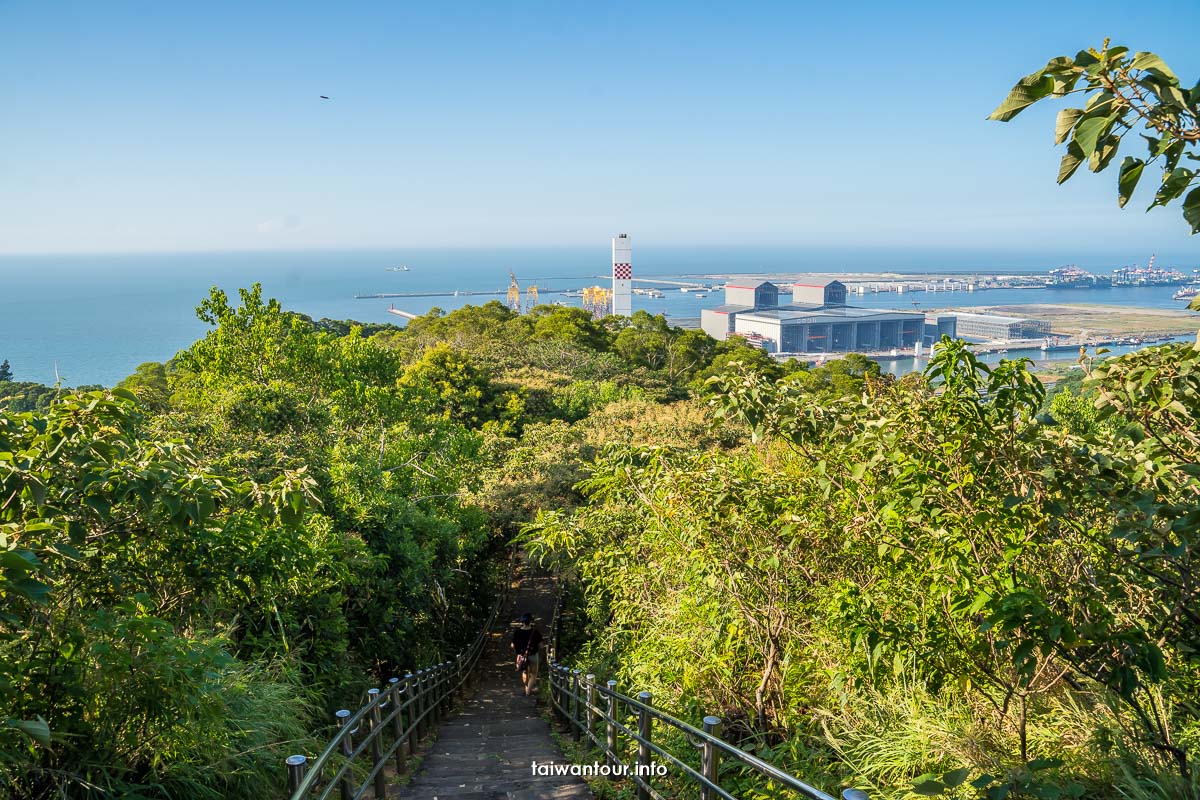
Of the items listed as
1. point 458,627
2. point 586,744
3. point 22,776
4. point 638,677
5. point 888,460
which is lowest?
point 458,627

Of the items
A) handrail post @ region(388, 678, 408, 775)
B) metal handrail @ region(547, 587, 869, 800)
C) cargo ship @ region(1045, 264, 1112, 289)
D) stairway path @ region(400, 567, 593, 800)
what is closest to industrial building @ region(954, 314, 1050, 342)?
stairway path @ region(400, 567, 593, 800)

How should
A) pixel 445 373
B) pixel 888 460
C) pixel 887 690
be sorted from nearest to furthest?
1. pixel 888 460
2. pixel 887 690
3. pixel 445 373

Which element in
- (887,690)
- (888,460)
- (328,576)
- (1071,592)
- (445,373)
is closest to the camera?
(1071,592)

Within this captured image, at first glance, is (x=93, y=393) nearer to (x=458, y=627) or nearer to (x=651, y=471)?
(x=651, y=471)

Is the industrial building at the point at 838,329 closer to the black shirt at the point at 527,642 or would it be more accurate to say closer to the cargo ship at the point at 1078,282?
the cargo ship at the point at 1078,282

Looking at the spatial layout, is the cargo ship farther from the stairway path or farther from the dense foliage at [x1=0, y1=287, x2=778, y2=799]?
the stairway path

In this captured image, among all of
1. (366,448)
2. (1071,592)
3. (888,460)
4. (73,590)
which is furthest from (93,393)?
(366,448)

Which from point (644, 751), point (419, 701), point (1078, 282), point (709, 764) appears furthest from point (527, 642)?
point (1078, 282)

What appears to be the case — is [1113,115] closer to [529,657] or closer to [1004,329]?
[529,657]
